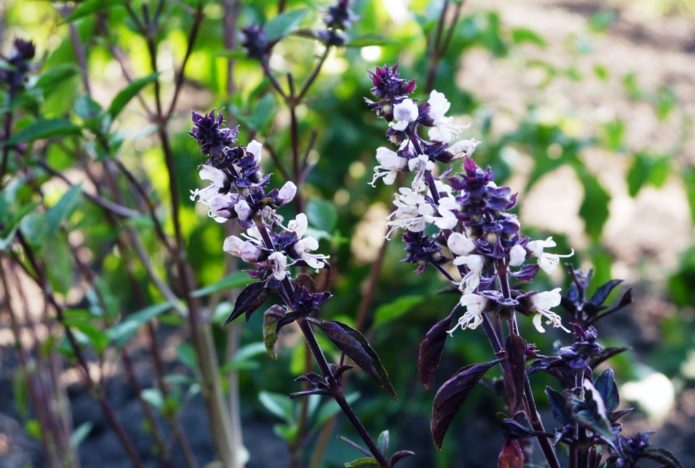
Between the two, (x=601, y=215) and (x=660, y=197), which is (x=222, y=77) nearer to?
(x=601, y=215)

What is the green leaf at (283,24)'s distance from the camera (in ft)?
4.33

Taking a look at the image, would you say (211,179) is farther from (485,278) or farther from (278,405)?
(278,405)

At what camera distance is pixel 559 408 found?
0.87 meters

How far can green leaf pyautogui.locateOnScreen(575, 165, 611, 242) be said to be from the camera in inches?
89.8

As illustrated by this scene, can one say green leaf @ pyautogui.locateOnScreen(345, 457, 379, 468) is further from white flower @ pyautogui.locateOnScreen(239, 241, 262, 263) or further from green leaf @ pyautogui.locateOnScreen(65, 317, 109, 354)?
green leaf @ pyautogui.locateOnScreen(65, 317, 109, 354)

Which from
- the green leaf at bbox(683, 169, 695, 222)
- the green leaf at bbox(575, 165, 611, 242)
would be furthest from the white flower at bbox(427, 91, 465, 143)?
the green leaf at bbox(683, 169, 695, 222)

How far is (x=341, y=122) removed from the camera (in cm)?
265

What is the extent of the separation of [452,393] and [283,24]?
0.74 m

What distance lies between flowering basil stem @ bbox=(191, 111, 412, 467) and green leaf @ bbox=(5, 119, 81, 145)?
542 mm

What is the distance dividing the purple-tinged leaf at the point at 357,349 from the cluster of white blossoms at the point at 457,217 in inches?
3.6

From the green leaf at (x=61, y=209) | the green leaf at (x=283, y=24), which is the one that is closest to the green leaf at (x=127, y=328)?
the green leaf at (x=61, y=209)

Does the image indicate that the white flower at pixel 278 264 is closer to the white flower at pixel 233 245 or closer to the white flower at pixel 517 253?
the white flower at pixel 233 245

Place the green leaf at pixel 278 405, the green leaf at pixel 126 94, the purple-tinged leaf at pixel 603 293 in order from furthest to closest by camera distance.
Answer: the green leaf at pixel 278 405 < the green leaf at pixel 126 94 < the purple-tinged leaf at pixel 603 293

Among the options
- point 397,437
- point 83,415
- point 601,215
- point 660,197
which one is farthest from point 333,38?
point 660,197
